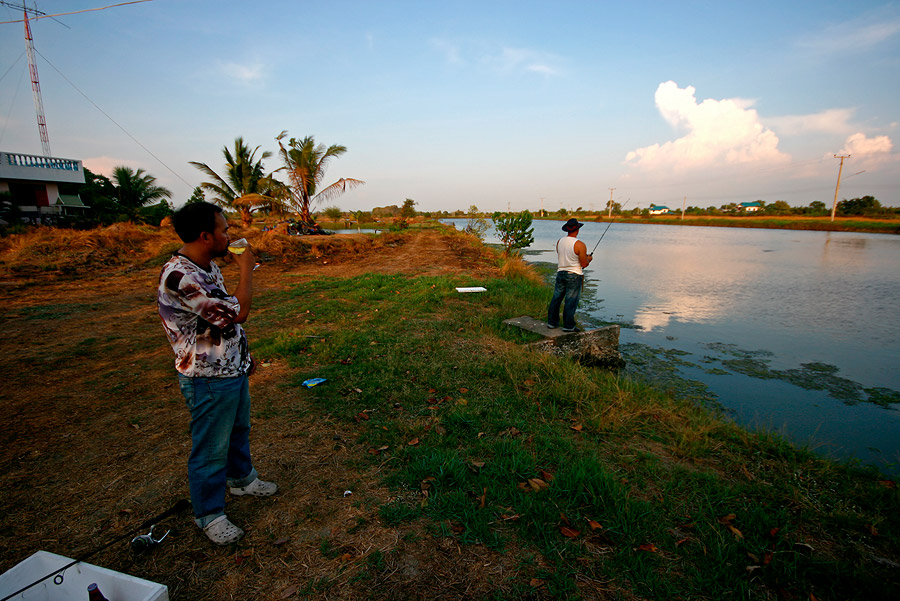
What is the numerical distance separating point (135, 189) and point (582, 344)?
101 ft

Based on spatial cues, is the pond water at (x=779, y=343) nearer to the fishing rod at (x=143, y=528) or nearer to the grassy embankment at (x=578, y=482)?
A: the grassy embankment at (x=578, y=482)

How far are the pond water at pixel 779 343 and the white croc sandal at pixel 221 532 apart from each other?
532cm

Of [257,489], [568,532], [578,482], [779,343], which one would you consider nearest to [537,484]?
[578,482]

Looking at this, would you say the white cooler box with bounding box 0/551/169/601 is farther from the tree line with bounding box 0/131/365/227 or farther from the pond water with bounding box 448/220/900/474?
the tree line with bounding box 0/131/365/227

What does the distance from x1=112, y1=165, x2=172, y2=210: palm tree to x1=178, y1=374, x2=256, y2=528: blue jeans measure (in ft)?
97.1

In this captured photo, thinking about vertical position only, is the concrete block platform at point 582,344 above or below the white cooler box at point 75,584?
below

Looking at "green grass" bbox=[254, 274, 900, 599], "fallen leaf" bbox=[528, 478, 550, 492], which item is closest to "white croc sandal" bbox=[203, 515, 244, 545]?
"green grass" bbox=[254, 274, 900, 599]

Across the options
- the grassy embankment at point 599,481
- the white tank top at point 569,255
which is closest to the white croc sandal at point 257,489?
the grassy embankment at point 599,481

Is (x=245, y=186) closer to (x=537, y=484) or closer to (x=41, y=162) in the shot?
(x=41, y=162)

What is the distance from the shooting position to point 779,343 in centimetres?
773

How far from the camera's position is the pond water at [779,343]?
4.81 metres

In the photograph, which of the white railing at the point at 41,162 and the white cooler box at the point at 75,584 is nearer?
the white cooler box at the point at 75,584

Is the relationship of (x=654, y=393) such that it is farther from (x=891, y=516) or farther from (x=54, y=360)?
(x=54, y=360)

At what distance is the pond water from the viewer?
4809mm
